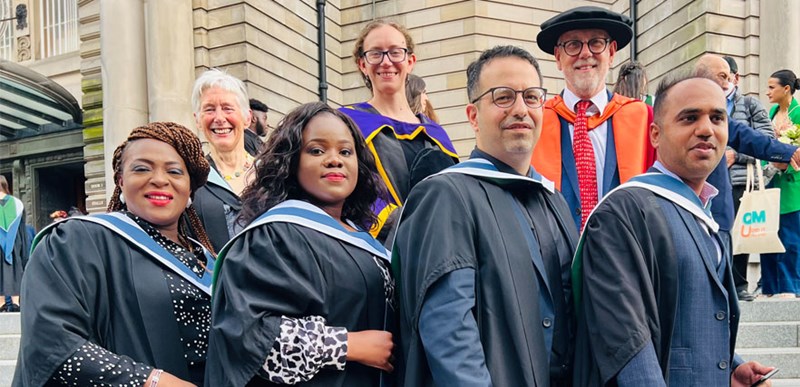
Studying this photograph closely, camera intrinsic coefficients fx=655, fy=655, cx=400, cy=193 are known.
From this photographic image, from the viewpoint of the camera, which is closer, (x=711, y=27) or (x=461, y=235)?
(x=461, y=235)

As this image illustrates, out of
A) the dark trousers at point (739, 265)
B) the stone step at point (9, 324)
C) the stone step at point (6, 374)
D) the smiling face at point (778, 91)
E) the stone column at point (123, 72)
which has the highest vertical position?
the stone column at point (123, 72)

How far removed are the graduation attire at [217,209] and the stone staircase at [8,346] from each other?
3163 mm

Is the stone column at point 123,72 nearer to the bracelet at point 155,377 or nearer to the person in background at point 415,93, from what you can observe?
the person in background at point 415,93

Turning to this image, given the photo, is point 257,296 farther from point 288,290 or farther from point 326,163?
point 326,163

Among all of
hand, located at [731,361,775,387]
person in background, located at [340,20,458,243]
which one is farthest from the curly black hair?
hand, located at [731,361,775,387]

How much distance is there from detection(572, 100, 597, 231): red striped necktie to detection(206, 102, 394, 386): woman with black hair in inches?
43.6

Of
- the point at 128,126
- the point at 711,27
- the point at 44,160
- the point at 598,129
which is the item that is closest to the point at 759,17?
the point at 711,27

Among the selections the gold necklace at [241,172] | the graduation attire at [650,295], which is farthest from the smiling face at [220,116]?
the graduation attire at [650,295]

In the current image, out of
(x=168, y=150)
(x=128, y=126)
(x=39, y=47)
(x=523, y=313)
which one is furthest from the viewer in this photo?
(x=39, y=47)

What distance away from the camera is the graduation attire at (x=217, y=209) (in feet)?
9.27

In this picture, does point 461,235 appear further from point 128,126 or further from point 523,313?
point 128,126

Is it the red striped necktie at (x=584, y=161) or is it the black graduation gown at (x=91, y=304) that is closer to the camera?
the black graduation gown at (x=91, y=304)

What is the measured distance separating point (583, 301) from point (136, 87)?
1018 centimetres

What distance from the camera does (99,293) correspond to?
2.02 metres
